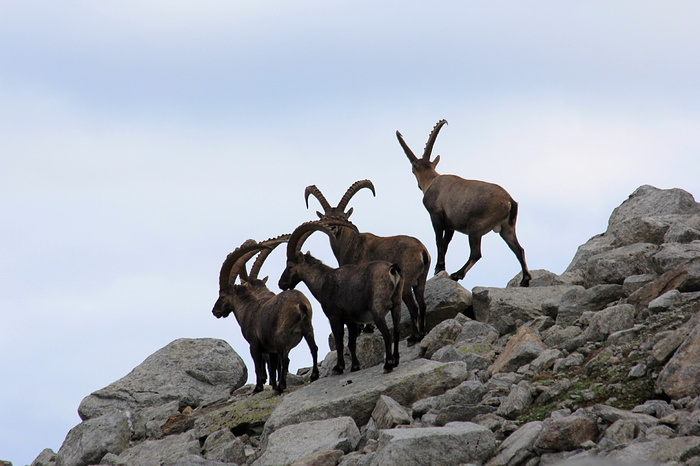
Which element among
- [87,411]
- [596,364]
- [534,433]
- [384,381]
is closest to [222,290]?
[87,411]

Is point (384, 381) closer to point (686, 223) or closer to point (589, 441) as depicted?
point (589, 441)

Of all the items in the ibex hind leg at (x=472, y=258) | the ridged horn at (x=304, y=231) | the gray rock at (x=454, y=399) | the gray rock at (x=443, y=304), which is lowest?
the gray rock at (x=454, y=399)

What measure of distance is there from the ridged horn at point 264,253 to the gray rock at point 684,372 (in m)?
7.18

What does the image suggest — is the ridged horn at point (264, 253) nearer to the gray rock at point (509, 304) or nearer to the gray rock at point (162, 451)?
the gray rock at point (509, 304)

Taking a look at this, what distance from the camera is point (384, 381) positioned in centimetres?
1061

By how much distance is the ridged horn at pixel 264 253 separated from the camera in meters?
14.1

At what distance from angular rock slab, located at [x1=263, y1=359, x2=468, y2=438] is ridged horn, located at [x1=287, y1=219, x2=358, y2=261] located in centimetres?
257

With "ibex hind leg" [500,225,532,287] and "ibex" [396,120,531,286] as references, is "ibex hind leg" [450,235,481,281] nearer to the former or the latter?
"ibex" [396,120,531,286]

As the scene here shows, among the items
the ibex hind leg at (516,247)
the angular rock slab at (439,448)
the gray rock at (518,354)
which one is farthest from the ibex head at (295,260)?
the angular rock slab at (439,448)

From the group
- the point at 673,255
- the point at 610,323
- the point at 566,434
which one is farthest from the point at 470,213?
the point at 566,434

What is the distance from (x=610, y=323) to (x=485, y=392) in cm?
188

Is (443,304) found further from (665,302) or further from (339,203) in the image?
(665,302)

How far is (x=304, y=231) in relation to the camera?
42.1ft

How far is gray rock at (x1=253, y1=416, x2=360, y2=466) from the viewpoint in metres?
9.30
